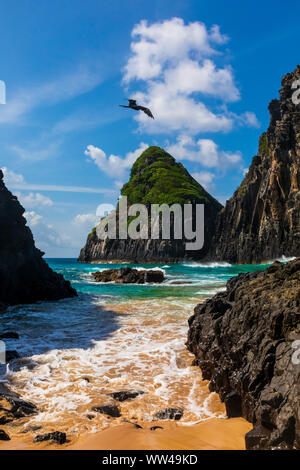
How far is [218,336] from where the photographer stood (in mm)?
9336

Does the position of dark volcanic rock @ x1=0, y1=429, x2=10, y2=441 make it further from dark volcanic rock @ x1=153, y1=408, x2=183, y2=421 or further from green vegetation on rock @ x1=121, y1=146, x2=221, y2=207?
green vegetation on rock @ x1=121, y1=146, x2=221, y2=207

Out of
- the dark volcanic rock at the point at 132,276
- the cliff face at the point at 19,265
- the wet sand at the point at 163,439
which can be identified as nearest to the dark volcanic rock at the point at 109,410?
the wet sand at the point at 163,439

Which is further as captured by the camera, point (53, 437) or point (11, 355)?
point (11, 355)

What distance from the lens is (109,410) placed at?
6.42 meters

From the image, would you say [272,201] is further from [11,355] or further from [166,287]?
[11,355]

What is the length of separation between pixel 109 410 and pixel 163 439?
1.80 m

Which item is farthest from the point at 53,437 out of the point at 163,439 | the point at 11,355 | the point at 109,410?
the point at 11,355

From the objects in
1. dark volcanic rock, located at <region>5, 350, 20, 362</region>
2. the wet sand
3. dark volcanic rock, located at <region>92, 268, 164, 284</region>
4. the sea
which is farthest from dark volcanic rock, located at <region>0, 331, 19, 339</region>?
dark volcanic rock, located at <region>92, 268, 164, 284</region>

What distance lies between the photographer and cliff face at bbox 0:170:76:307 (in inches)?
915

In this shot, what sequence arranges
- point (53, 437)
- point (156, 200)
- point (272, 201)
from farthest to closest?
point (156, 200)
point (272, 201)
point (53, 437)

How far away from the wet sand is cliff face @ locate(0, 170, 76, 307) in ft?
59.4

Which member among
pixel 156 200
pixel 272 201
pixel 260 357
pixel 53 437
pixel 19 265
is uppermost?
pixel 156 200
